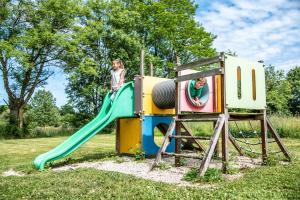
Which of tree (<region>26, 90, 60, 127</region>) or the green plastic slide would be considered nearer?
the green plastic slide

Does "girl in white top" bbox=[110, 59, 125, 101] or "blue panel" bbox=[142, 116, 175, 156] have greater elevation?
"girl in white top" bbox=[110, 59, 125, 101]

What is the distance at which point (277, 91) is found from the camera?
50969 mm

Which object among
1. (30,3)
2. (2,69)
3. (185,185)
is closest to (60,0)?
(30,3)

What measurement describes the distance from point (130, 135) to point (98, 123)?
1394 mm

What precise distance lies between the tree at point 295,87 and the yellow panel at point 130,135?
5128 centimetres

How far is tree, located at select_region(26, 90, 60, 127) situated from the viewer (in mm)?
62597

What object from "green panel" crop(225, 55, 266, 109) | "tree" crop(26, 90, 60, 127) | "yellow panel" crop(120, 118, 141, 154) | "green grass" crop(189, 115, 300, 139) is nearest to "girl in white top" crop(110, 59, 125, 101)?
"yellow panel" crop(120, 118, 141, 154)

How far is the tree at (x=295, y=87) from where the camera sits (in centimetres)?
5784

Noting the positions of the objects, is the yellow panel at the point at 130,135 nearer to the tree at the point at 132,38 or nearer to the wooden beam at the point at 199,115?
the wooden beam at the point at 199,115

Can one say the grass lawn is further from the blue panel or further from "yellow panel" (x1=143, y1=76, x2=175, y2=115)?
"yellow panel" (x1=143, y1=76, x2=175, y2=115)

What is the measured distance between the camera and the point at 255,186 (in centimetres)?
492

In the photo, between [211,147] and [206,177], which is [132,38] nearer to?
[211,147]

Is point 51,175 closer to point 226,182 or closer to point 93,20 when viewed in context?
point 226,182

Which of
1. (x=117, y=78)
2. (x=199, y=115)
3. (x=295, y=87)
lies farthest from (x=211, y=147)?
(x=295, y=87)
